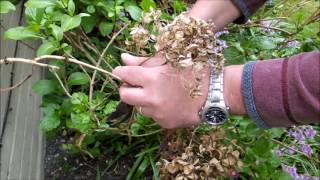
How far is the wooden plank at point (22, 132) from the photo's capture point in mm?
1832

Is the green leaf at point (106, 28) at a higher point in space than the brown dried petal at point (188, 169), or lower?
higher

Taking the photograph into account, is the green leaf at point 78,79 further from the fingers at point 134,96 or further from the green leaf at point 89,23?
the fingers at point 134,96

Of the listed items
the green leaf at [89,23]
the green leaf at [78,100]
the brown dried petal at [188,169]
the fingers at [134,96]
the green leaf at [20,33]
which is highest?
the green leaf at [89,23]

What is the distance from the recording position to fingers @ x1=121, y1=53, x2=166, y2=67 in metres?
1.24

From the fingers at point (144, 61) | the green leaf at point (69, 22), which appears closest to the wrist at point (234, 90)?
the fingers at point (144, 61)

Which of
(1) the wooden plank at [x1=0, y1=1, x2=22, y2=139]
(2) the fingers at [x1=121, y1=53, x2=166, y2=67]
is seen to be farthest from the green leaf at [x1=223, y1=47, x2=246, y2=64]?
(1) the wooden plank at [x1=0, y1=1, x2=22, y2=139]

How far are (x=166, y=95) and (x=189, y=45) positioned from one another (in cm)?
11

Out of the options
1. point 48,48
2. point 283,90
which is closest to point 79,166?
point 48,48

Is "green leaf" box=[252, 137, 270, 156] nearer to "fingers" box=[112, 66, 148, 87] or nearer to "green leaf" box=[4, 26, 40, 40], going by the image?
"fingers" box=[112, 66, 148, 87]

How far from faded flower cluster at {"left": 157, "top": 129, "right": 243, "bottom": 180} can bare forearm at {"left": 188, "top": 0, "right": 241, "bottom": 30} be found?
275 mm

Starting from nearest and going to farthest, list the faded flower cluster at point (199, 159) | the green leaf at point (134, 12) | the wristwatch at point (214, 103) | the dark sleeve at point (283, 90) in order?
the dark sleeve at point (283, 90) < the wristwatch at point (214, 103) < the faded flower cluster at point (199, 159) < the green leaf at point (134, 12)

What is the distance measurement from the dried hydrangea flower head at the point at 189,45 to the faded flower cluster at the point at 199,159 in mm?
235

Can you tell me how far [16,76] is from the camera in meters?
2.07

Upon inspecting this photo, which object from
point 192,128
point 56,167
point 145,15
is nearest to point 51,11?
point 145,15
